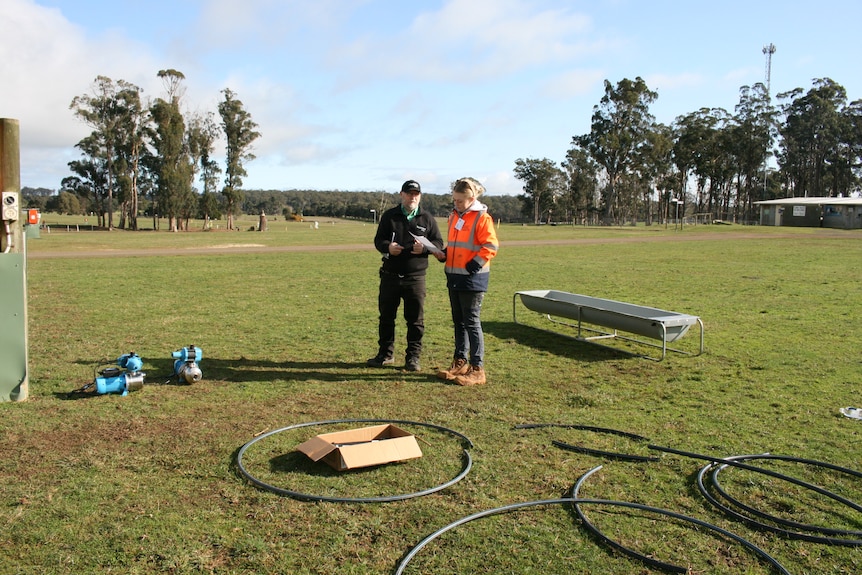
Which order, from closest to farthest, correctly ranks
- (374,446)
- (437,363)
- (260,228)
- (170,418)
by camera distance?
(374,446) → (170,418) → (437,363) → (260,228)

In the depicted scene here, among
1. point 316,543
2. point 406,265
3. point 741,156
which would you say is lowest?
point 316,543

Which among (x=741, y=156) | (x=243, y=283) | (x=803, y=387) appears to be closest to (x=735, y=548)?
(x=803, y=387)

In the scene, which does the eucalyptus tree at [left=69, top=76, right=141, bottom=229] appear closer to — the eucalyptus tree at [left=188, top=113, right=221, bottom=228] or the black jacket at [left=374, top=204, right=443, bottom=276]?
the eucalyptus tree at [left=188, top=113, right=221, bottom=228]

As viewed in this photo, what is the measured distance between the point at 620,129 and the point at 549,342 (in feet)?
274

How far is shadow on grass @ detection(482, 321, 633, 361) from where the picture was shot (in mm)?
8598

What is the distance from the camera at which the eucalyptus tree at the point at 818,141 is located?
93438mm

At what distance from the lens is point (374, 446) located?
185 inches

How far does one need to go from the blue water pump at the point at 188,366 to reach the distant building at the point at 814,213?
245ft

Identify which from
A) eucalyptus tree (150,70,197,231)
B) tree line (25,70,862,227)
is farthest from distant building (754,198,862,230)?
eucalyptus tree (150,70,197,231)

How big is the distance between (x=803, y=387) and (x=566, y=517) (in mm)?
4267

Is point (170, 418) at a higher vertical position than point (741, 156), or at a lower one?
lower

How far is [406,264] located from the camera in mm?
7488

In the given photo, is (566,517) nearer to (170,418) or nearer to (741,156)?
(170,418)

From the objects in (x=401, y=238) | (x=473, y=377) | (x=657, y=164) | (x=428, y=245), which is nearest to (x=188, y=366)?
(x=401, y=238)
